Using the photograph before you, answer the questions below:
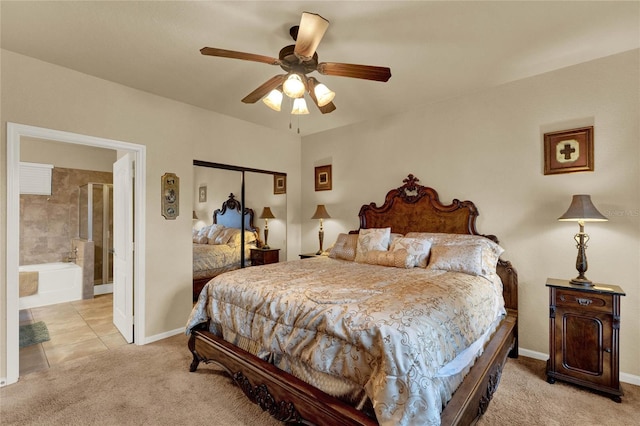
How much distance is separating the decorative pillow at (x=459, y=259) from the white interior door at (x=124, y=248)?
10.3 feet

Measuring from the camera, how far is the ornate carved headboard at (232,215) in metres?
4.14

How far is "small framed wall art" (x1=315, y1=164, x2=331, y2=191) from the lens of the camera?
4.70m

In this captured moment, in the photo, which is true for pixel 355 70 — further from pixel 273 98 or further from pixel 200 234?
pixel 200 234

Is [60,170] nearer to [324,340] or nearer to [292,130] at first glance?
[292,130]

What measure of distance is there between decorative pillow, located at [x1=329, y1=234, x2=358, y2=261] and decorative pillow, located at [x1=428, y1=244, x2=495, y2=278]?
91 centimetres

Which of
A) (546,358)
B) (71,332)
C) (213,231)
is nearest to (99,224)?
(71,332)

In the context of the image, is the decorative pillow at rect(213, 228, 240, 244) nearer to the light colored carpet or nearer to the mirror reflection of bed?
the mirror reflection of bed

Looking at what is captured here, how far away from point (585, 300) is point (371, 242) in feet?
6.05

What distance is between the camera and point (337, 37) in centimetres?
228

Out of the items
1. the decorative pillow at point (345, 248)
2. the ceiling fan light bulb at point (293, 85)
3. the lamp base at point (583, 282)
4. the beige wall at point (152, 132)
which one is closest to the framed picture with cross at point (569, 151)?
the lamp base at point (583, 282)

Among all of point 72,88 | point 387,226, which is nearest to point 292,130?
point 387,226

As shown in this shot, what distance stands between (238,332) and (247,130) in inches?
119

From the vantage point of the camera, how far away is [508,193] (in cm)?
312

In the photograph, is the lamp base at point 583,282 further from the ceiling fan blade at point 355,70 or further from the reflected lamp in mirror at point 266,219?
the reflected lamp in mirror at point 266,219
